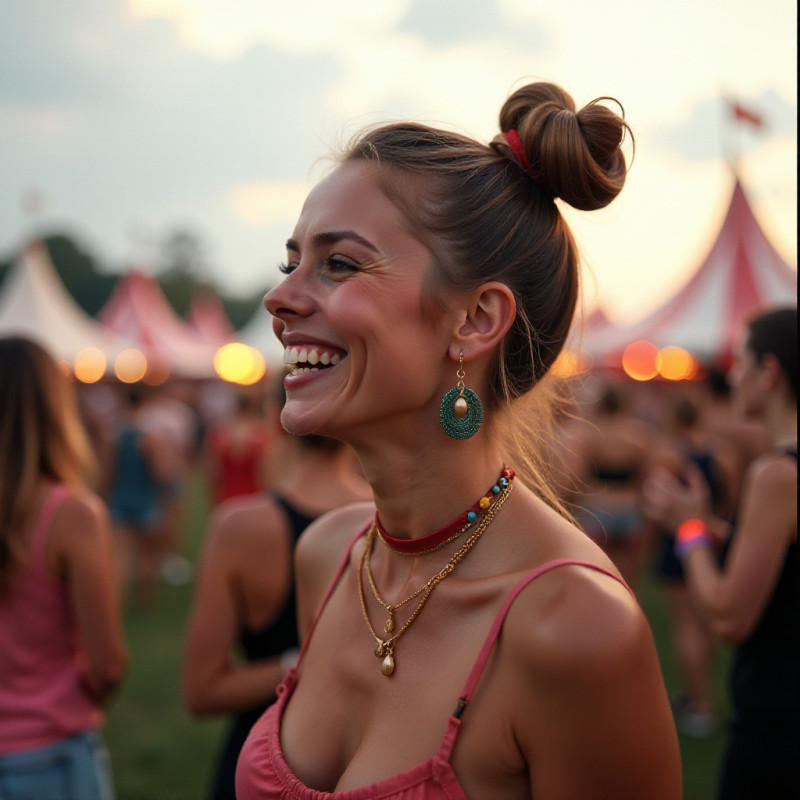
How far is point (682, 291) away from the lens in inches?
444

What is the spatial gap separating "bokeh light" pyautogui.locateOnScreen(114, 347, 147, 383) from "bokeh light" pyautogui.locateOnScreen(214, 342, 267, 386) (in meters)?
1.79

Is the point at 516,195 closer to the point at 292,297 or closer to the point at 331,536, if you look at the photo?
the point at 292,297

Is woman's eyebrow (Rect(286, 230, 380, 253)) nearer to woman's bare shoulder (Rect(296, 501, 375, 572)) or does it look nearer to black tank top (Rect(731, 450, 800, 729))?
woman's bare shoulder (Rect(296, 501, 375, 572))

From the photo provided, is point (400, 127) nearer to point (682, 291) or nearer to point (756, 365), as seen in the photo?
point (756, 365)

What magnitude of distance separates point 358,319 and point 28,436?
70.6 inches

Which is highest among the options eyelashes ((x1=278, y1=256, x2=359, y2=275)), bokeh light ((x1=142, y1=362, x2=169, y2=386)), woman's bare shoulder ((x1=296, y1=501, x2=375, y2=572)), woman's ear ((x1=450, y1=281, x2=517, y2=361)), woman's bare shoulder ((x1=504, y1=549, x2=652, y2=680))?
eyelashes ((x1=278, y1=256, x2=359, y2=275))

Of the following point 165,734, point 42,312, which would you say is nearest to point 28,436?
point 165,734

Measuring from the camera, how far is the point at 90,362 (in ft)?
52.2

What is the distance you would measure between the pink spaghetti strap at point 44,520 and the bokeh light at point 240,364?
45.7 feet

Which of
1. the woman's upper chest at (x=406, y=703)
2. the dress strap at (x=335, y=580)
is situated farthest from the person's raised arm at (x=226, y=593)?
the woman's upper chest at (x=406, y=703)

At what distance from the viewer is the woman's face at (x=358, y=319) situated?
5.20ft

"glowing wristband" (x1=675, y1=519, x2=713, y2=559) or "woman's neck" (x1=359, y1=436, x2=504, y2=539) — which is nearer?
"woman's neck" (x1=359, y1=436, x2=504, y2=539)

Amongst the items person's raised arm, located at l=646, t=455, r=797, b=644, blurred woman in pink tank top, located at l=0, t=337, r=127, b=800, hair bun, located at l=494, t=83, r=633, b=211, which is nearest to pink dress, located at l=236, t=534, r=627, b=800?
hair bun, located at l=494, t=83, r=633, b=211

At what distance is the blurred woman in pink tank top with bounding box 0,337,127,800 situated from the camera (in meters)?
2.70
